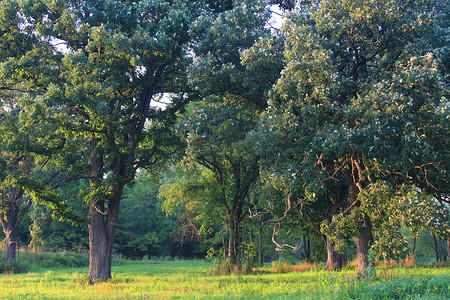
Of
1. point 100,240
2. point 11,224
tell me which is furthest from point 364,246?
point 11,224

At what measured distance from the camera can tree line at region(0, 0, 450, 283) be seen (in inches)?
409

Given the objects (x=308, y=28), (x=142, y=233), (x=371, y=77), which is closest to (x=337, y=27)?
(x=308, y=28)

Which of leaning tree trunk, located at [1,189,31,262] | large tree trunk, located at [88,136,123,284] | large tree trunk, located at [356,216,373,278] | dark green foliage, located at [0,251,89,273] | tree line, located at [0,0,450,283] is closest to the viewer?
tree line, located at [0,0,450,283]

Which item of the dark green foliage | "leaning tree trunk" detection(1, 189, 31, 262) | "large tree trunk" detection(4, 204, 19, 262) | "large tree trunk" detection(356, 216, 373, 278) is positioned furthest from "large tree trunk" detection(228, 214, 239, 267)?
"large tree trunk" detection(4, 204, 19, 262)

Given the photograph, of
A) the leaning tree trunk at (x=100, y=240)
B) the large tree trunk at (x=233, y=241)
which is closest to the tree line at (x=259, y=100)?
the leaning tree trunk at (x=100, y=240)

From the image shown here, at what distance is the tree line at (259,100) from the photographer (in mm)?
10391

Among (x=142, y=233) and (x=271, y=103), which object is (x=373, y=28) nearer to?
(x=271, y=103)

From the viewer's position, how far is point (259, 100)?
571 inches

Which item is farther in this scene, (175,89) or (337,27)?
(175,89)

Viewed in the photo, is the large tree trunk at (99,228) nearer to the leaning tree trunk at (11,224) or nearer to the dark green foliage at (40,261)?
the dark green foliage at (40,261)

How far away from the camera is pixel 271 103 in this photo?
1195 centimetres

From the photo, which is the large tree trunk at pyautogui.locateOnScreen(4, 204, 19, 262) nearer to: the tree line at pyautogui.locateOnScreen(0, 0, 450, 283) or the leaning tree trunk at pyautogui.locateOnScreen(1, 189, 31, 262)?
→ the leaning tree trunk at pyautogui.locateOnScreen(1, 189, 31, 262)

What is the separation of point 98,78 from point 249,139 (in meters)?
6.39

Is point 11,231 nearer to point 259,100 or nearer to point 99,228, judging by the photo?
point 99,228
